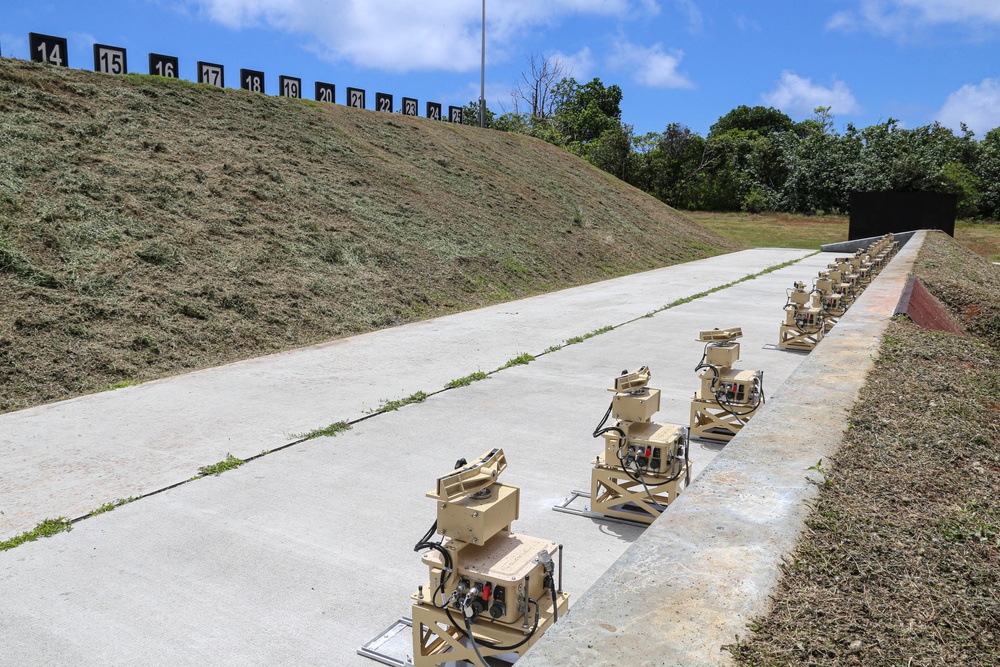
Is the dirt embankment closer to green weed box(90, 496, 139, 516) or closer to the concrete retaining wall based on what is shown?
the concrete retaining wall

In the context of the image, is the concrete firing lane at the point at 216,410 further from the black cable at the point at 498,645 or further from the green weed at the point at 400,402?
the black cable at the point at 498,645

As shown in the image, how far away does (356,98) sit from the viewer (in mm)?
27812

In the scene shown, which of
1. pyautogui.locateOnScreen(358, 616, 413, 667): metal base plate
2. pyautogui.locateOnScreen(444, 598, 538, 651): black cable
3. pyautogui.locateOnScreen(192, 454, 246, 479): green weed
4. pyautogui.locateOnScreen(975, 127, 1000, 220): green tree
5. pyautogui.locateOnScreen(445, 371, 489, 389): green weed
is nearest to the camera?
pyautogui.locateOnScreen(444, 598, 538, 651): black cable

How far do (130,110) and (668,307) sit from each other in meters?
12.9

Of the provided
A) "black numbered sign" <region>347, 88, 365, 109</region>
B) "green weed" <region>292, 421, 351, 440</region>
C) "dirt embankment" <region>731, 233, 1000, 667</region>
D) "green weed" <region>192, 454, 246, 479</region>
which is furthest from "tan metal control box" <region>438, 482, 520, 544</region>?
"black numbered sign" <region>347, 88, 365, 109</region>

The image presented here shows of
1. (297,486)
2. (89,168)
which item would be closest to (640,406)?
(297,486)

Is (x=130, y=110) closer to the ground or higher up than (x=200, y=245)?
higher up

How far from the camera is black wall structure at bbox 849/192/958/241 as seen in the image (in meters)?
33.2

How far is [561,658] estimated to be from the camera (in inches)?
83.8

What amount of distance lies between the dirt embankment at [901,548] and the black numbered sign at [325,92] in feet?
81.8

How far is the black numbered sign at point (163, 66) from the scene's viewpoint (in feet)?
A: 67.3

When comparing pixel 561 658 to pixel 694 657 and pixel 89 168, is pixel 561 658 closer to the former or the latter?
pixel 694 657

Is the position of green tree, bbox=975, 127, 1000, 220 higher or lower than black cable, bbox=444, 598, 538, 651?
higher

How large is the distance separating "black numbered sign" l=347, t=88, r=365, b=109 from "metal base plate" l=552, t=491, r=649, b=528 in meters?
24.5
